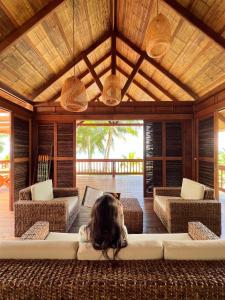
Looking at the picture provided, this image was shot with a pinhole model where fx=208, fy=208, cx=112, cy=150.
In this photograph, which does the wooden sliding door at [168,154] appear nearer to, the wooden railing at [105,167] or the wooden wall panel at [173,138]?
the wooden wall panel at [173,138]

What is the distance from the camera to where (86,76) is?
618cm

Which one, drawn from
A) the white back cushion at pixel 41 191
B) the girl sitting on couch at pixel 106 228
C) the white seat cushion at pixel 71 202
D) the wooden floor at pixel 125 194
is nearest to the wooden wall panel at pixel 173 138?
the wooden floor at pixel 125 194

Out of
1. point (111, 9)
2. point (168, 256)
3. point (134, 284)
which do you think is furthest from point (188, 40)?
point (134, 284)

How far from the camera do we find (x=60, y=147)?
19.0 ft

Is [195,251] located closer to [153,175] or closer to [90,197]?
[90,197]

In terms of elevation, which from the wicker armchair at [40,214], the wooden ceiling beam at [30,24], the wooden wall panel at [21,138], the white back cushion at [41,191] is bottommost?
the wicker armchair at [40,214]

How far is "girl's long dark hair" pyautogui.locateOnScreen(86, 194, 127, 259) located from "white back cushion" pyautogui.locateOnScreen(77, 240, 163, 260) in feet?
0.10

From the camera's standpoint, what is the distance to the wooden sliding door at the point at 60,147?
5.76 m

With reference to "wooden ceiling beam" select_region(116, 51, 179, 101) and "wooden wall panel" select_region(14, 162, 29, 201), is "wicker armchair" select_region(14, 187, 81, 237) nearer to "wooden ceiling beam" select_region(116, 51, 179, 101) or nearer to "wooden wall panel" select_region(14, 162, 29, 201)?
"wooden wall panel" select_region(14, 162, 29, 201)

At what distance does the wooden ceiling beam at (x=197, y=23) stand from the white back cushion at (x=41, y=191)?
3646 mm

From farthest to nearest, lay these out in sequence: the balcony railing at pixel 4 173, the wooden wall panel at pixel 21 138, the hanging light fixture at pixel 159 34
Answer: the balcony railing at pixel 4 173, the wooden wall panel at pixel 21 138, the hanging light fixture at pixel 159 34

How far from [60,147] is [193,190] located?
12.1 feet

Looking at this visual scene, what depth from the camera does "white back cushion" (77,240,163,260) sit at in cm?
132

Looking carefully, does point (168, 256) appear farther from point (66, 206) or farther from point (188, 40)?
point (188, 40)
